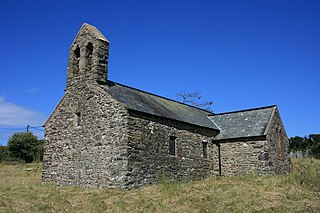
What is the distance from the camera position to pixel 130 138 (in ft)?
53.3

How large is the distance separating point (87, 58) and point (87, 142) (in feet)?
17.1

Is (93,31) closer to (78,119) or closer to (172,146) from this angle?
(78,119)

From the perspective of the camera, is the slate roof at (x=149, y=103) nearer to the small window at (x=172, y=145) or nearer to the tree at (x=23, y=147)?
the small window at (x=172, y=145)

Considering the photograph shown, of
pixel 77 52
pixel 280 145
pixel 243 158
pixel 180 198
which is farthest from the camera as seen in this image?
pixel 280 145

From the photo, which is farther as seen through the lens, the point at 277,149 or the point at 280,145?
the point at 280,145

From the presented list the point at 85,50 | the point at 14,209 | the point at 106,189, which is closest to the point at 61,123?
the point at 85,50

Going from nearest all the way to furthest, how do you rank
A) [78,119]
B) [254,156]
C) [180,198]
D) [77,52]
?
1. [180,198]
2. [78,119]
3. [77,52]
4. [254,156]

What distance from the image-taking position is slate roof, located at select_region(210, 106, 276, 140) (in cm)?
2165

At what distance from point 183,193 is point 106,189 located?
388 centimetres

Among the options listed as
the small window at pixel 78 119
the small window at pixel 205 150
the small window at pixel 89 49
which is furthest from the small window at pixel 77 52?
the small window at pixel 205 150

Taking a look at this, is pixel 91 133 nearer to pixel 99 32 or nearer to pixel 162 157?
pixel 162 157

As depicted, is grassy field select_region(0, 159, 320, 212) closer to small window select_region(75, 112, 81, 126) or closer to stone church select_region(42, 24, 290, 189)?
stone church select_region(42, 24, 290, 189)

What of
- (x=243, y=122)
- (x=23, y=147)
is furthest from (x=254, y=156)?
(x=23, y=147)

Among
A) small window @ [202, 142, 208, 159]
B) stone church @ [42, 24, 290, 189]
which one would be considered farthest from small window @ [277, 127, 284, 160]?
small window @ [202, 142, 208, 159]
